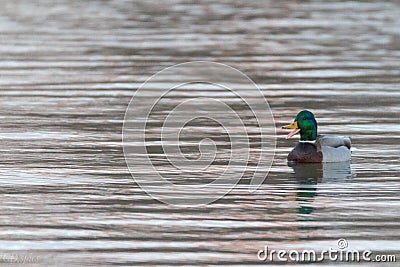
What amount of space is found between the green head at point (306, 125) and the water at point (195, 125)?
0.37 meters

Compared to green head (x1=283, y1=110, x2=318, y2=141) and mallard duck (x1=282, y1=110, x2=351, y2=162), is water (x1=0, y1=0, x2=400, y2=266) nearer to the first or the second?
mallard duck (x1=282, y1=110, x2=351, y2=162)

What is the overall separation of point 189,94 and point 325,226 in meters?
7.69

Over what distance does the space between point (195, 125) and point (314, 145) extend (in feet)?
7.44

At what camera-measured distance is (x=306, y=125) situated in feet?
45.2

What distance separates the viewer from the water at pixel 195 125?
9867 millimetres

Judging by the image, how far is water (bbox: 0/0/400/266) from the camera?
987 centimetres

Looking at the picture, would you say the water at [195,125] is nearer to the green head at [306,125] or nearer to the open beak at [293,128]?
the open beak at [293,128]

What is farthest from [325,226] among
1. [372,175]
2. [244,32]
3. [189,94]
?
[244,32]

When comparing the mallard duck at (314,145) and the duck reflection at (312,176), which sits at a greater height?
the mallard duck at (314,145)

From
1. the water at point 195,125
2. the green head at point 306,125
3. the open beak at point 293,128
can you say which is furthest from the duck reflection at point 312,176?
the open beak at point 293,128

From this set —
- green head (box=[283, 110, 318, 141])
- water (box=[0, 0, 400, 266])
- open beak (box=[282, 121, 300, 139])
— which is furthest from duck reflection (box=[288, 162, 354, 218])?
open beak (box=[282, 121, 300, 139])

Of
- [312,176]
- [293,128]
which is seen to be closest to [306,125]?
[293,128]

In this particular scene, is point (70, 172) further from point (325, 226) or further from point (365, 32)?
point (365, 32)

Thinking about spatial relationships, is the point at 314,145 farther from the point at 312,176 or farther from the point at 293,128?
the point at 312,176
